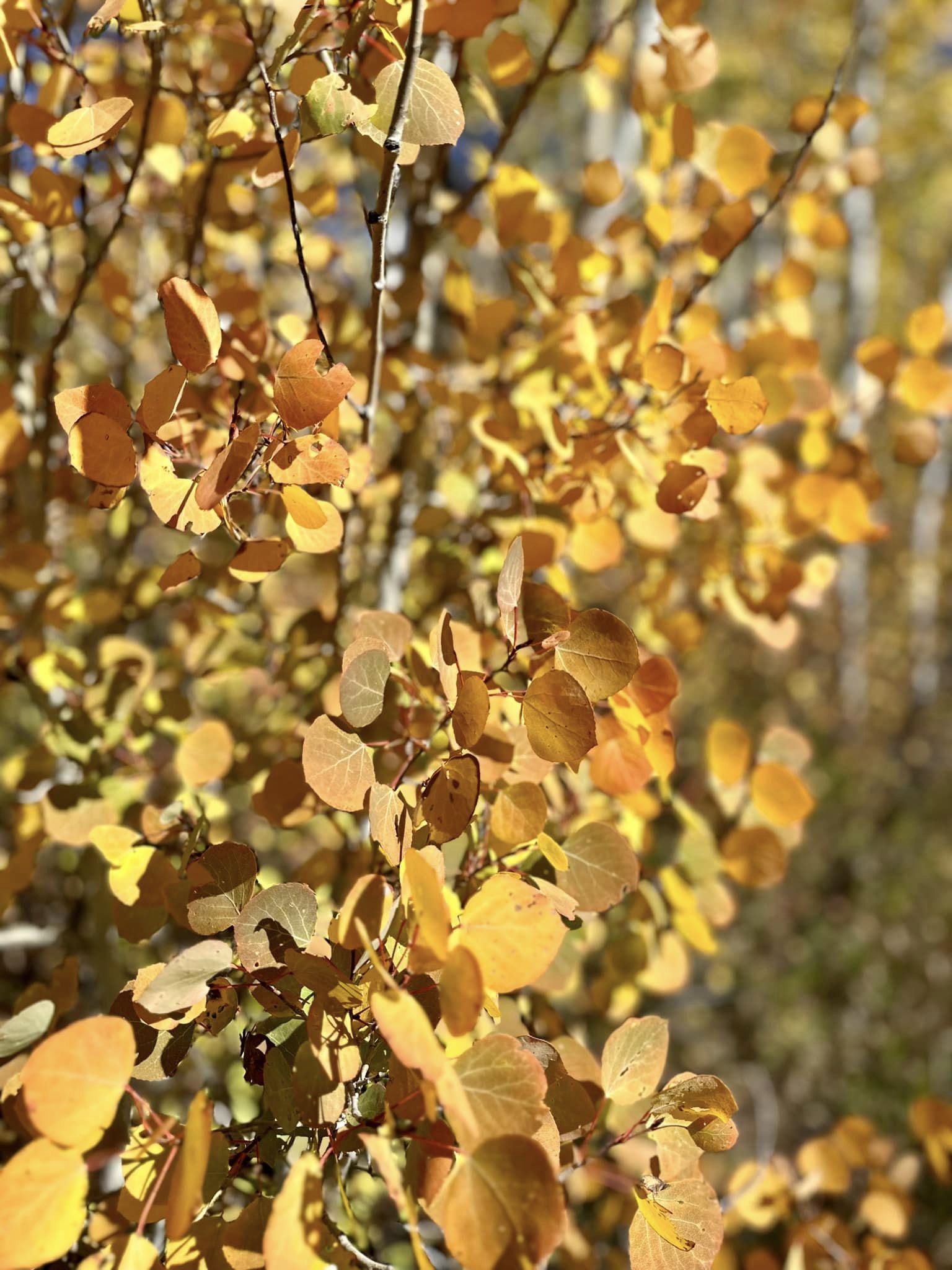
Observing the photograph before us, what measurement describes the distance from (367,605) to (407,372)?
42 cm

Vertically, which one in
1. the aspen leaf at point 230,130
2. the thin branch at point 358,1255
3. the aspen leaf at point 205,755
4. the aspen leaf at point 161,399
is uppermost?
the aspen leaf at point 230,130

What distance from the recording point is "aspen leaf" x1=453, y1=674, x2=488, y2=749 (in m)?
0.60

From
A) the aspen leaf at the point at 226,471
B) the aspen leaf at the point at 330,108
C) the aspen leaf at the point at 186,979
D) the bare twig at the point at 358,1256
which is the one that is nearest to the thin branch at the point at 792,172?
the aspen leaf at the point at 330,108

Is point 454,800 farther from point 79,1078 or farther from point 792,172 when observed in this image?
point 792,172

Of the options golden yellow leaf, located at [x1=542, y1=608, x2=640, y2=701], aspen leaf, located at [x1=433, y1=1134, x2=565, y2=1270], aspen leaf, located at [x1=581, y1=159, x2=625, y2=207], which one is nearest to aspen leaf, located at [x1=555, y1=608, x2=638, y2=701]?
golden yellow leaf, located at [x1=542, y1=608, x2=640, y2=701]

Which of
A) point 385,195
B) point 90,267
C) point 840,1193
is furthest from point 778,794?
point 90,267

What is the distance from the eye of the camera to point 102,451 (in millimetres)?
642

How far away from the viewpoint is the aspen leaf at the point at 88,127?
67 centimetres

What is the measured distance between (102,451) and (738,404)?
0.56 meters

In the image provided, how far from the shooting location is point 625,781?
779 millimetres

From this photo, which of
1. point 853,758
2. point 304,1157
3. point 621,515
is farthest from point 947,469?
point 304,1157

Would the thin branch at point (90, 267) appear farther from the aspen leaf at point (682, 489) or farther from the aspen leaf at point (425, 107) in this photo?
the aspen leaf at point (682, 489)

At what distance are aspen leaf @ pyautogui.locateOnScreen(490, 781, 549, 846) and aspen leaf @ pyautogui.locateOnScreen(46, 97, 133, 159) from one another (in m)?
0.63

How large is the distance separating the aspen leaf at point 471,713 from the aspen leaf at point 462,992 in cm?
16
